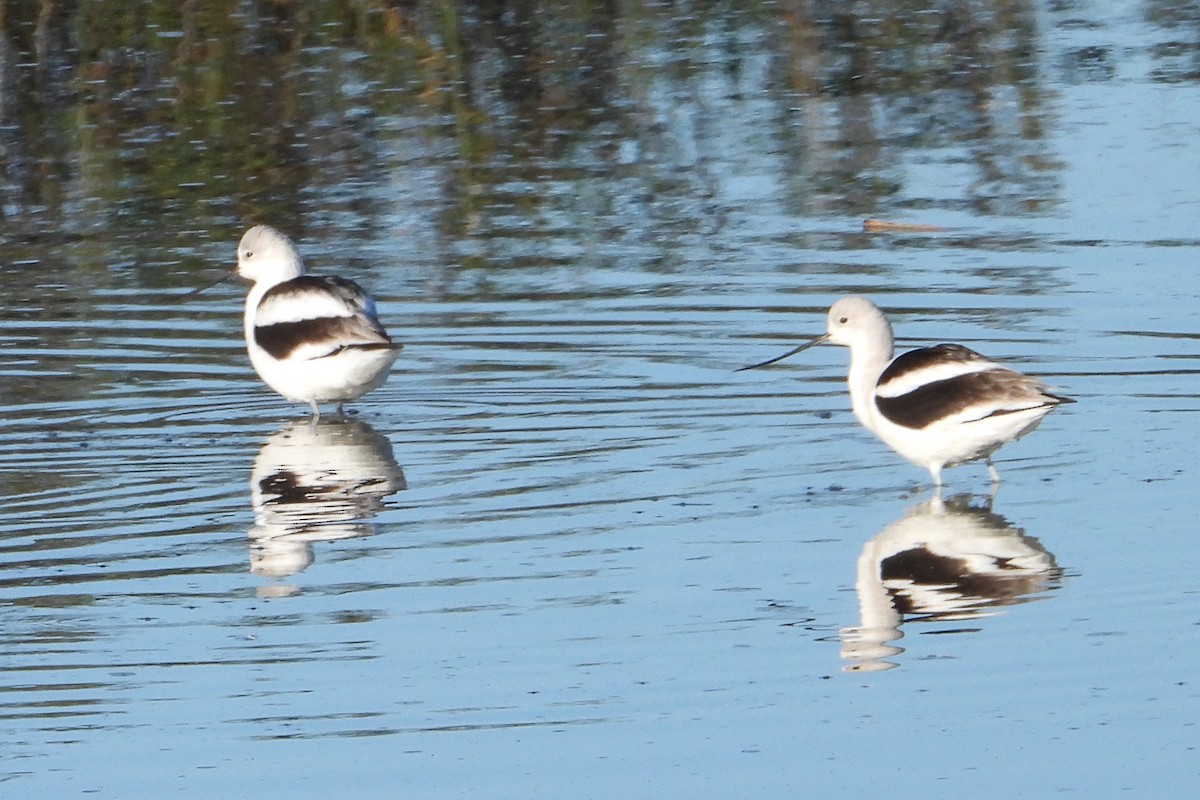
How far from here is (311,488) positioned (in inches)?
383

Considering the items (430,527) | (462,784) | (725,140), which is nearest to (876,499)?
(430,527)

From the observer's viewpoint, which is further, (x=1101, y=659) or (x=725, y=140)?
(x=725, y=140)

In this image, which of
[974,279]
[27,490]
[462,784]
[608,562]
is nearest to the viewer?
[462,784]

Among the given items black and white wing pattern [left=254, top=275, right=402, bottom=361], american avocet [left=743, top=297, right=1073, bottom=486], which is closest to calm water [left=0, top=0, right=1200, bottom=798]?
american avocet [left=743, top=297, right=1073, bottom=486]

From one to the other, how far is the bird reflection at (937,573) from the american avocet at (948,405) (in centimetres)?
26

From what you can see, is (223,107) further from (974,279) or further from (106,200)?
(974,279)

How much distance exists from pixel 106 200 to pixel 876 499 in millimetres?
7852

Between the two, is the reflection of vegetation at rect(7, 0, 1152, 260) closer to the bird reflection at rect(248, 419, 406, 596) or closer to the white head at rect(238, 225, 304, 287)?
the white head at rect(238, 225, 304, 287)

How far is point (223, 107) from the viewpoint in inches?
710

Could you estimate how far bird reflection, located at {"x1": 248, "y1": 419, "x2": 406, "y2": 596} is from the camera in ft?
28.4

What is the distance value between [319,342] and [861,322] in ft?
8.74

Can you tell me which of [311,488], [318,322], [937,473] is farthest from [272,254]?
[937,473]

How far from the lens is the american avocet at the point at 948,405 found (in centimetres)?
893

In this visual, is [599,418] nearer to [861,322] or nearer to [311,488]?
[861,322]
